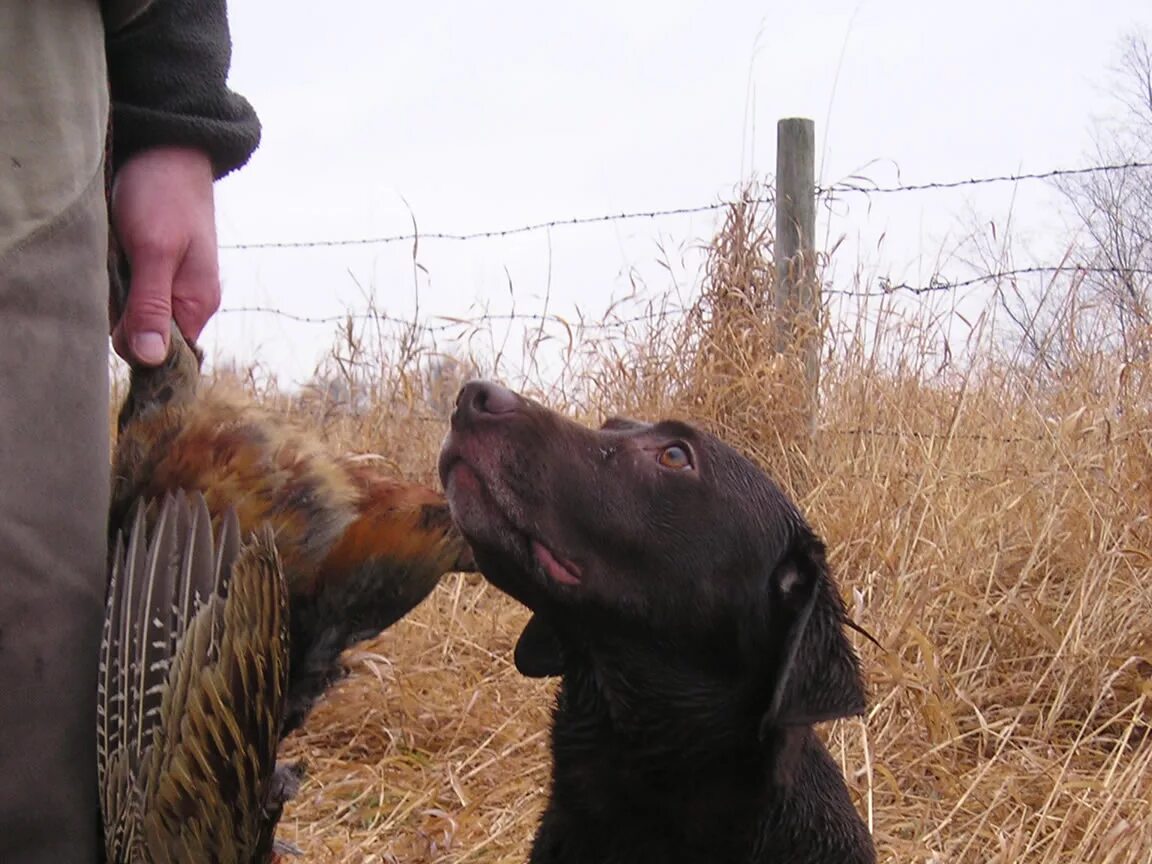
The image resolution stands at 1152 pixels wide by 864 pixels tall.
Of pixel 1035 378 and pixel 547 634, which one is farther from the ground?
pixel 1035 378

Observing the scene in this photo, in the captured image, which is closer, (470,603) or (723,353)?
(470,603)

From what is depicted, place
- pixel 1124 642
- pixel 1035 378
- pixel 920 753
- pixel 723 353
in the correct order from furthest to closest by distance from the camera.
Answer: pixel 723 353, pixel 1035 378, pixel 1124 642, pixel 920 753

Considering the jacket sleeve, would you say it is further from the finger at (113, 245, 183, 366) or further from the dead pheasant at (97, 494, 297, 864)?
the dead pheasant at (97, 494, 297, 864)

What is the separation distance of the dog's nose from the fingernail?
1.75 feet

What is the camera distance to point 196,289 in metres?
1.92

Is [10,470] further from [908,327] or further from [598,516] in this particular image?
[908,327]

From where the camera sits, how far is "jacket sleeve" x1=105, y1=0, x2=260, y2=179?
1.81 meters

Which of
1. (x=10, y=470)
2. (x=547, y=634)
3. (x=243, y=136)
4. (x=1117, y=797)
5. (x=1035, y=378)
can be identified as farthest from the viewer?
(x=1035, y=378)

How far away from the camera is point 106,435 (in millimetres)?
1618

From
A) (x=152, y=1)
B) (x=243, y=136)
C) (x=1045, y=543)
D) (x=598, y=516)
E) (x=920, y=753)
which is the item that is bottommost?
(x=920, y=753)

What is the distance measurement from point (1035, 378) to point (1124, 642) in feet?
3.92

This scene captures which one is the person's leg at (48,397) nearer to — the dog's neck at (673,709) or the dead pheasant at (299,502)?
the dead pheasant at (299,502)

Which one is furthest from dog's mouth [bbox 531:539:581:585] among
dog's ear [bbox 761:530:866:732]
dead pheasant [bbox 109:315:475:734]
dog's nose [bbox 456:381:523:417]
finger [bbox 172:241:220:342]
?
finger [bbox 172:241:220:342]

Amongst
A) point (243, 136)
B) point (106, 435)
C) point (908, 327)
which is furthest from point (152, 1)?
point (908, 327)
